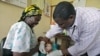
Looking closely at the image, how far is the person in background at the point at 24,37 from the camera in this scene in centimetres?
116

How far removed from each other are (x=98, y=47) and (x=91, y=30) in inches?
5.5

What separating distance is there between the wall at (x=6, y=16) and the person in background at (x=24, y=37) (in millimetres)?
411

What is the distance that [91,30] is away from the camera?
1118mm

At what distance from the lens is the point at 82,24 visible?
44.6 inches

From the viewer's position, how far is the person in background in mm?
1161

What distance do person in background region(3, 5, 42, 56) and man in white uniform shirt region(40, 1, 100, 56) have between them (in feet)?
0.77

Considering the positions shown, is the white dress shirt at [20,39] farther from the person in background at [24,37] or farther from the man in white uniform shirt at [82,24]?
the man in white uniform shirt at [82,24]

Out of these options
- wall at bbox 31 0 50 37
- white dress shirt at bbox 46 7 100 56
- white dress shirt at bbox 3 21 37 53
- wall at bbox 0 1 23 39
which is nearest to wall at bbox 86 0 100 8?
wall at bbox 31 0 50 37

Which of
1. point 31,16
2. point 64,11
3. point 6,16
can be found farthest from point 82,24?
point 6,16

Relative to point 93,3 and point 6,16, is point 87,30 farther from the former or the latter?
point 93,3

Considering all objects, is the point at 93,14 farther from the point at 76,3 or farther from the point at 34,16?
the point at 76,3

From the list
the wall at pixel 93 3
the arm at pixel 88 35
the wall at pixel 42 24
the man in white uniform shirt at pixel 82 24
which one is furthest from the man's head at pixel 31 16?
the wall at pixel 93 3

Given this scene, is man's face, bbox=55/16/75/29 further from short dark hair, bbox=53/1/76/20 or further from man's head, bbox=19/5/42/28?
man's head, bbox=19/5/42/28

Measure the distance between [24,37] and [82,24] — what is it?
1.27 feet
